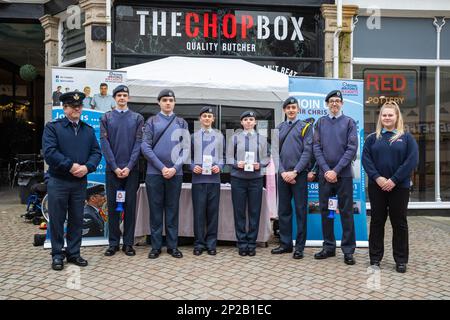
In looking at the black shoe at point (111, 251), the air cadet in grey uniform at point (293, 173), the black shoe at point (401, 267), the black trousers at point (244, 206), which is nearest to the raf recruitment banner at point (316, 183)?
the air cadet in grey uniform at point (293, 173)

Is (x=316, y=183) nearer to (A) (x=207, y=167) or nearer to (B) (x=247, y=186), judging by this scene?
(B) (x=247, y=186)

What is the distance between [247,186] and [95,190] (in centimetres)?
206

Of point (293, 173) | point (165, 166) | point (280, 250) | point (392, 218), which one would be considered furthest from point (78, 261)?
point (392, 218)

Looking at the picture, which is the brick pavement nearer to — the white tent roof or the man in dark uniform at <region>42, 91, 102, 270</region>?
the man in dark uniform at <region>42, 91, 102, 270</region>

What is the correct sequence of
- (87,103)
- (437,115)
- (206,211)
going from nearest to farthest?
1. (206,211)
2. (87,103)
3. (437,115)

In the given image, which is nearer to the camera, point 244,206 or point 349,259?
point 349,259

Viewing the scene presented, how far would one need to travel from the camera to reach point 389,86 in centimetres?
945

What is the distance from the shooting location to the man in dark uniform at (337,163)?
536 centimetres

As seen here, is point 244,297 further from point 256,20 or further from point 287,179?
point 256,20

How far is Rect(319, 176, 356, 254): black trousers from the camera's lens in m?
5.42

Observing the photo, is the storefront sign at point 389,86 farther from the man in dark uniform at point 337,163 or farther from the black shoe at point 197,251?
the black shoe at point 197,251

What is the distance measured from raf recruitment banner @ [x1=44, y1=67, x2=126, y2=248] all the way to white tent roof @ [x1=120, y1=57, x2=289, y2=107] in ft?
1.14

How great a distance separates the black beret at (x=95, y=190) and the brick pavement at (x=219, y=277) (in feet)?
2.34

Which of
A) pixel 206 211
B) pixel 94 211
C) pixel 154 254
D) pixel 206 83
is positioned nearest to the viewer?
pixel 154 254
